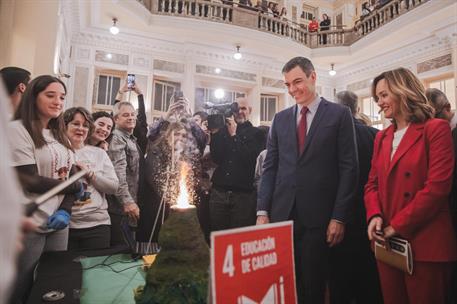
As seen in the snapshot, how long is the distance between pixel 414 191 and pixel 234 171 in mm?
1487

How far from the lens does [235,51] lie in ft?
26.0

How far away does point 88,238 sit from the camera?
1883 millimetres

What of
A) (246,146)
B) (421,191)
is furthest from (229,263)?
(246,146)

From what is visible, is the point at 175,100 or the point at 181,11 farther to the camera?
the point at 181,11

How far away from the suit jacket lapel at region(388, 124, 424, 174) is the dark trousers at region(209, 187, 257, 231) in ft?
4.39

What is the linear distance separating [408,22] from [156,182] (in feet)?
22.2

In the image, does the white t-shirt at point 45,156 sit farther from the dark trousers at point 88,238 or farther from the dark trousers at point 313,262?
the dark trousers at point 313,262

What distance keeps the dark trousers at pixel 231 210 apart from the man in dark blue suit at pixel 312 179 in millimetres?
840

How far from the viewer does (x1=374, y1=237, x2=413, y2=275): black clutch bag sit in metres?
1.27

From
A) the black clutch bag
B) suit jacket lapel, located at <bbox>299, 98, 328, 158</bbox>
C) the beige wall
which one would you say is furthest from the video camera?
the beige wall

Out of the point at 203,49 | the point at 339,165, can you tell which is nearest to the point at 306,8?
the point at 203,49

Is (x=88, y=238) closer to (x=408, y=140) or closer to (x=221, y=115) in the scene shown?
(x=221, y=115)

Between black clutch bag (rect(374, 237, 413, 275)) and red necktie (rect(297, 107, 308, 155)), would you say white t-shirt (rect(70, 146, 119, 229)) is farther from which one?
black clutch bag (rect(374, 237, 413, 275))

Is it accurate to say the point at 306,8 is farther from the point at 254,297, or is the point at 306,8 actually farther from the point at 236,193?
the point at 254,297
